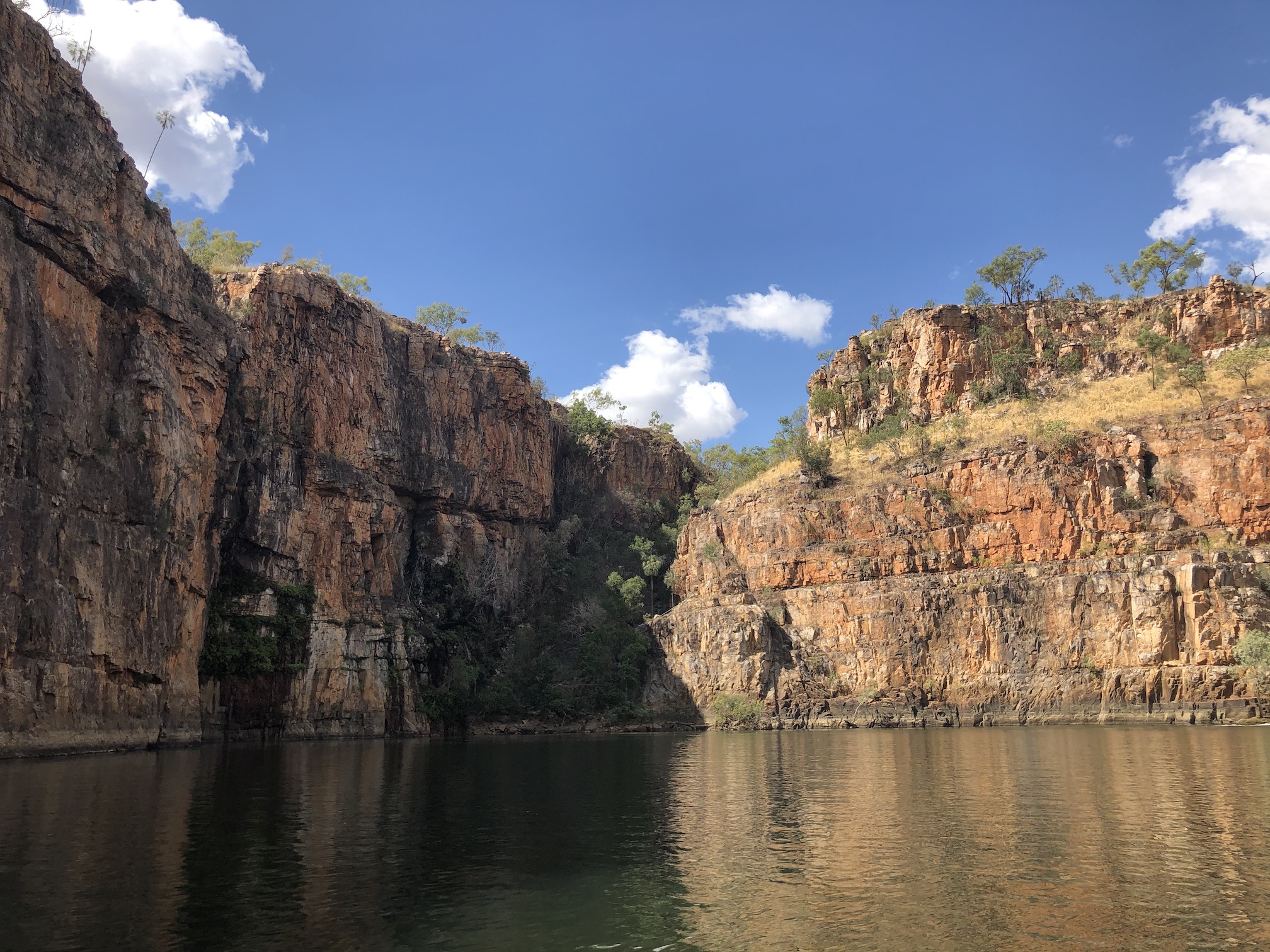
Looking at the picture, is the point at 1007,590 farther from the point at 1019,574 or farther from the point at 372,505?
the point at 372,505

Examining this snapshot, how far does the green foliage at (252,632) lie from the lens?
62.6 meters

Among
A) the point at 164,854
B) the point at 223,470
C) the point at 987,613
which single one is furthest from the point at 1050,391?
the point at 164,854

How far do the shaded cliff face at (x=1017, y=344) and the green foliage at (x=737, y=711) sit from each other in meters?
37.5

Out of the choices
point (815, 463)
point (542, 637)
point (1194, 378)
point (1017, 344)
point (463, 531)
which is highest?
point (1017, 344)

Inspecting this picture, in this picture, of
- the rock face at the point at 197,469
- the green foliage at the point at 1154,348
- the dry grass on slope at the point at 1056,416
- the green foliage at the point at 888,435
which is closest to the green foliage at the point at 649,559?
the rock face at the point at 197,469

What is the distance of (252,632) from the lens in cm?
6544

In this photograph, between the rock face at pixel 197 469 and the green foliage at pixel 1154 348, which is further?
the green foliage at pixel 1154 348

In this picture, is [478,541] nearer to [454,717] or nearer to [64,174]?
[454,717]

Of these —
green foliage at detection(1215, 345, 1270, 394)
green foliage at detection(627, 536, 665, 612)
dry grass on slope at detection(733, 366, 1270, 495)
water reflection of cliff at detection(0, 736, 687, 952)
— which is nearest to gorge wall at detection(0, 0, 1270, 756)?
dry grass on slope at detection(733, 366, 1270, 495)

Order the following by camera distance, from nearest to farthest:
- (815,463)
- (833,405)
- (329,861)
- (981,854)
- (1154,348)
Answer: (329,861)
(981,854)
(1154,348)
(815,463)
(833,405)

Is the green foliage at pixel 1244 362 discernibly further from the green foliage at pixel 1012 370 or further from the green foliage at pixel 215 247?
the green foliage at pixel 215 247

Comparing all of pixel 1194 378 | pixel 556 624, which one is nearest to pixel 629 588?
pixel 556 624

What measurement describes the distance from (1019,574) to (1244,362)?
28.0m

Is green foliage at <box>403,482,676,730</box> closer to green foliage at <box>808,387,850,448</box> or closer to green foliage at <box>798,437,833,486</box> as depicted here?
green foliage at <box>798,437,833,486</box>
